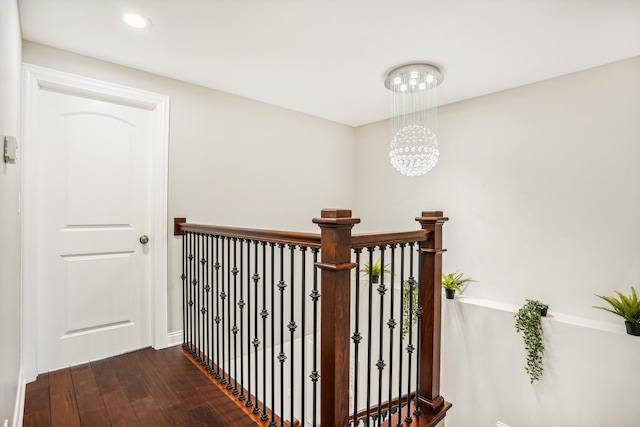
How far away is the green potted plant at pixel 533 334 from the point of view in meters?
2.56

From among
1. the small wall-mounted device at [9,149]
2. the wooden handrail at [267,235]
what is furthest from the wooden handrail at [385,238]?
the small wall-mounted device at [9,149]

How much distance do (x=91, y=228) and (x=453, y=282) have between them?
306 centimetres

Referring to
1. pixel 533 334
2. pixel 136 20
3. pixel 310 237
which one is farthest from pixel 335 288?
pixel 533 334

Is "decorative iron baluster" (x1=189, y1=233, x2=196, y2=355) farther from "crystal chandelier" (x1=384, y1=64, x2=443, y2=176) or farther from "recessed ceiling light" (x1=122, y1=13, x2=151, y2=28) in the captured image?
"crystal chandelier" (x1=384, y1=64, x2=443, y2=176)

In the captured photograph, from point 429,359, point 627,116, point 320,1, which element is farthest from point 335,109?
point 429,359

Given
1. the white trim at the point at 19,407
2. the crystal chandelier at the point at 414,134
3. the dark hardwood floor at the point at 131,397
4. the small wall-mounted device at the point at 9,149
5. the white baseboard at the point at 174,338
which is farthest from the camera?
the white baseboard at the point at 174,338

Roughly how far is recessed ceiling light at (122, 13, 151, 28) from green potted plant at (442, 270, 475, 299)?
3.04 m

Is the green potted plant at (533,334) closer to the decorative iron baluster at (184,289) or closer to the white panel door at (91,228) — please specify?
the decorative iron baluster at (184,289)

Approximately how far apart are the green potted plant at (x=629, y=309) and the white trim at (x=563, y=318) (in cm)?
9

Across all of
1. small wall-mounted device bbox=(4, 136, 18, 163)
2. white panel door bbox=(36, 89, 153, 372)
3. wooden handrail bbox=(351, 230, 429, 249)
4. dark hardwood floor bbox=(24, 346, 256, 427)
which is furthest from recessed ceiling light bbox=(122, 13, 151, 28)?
dark hardwood floor bbox=(24, 346, 256, 427)

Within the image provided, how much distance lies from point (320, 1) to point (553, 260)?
2579mm

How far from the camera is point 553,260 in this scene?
8.71ft

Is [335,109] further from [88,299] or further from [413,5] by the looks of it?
[88,299]

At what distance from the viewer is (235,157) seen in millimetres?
3076
